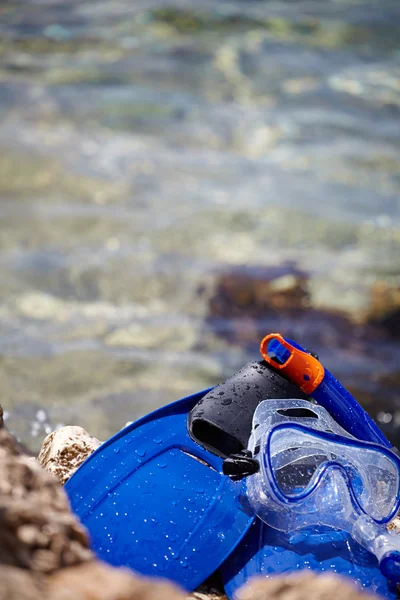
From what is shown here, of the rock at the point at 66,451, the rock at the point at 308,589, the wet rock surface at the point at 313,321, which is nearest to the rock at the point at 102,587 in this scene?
the rock at the point at 308,589

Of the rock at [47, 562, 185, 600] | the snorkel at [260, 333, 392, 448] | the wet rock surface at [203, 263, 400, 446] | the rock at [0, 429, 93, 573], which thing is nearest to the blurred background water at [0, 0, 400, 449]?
the wet rock surface at [203, 263, 400, 446]

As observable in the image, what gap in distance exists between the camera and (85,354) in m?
4.53

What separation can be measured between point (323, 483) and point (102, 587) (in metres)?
1.07

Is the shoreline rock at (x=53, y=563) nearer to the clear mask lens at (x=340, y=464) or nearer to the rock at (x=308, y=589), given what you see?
the rock at (x=308, y=589)

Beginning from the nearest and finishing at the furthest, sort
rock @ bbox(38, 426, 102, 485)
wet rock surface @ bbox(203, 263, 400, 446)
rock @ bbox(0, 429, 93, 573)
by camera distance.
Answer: rock @ bbox(0, 429, 93, 573) → rock @ bbox(38, 426, 102, 485) → wet rock surface @ bbox(203, 263, 400, 446)

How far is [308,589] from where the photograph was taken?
124 centimetres

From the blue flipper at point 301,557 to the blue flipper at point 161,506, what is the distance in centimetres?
5

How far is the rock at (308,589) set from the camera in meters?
1.20

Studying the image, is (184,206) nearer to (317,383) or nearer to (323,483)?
(317,383)

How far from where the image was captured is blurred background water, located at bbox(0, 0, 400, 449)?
4.58m

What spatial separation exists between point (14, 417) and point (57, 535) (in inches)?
113

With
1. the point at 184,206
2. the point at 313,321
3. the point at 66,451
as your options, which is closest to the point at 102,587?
the point at 66,451

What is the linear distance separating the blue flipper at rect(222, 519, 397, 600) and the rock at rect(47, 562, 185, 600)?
84 cm

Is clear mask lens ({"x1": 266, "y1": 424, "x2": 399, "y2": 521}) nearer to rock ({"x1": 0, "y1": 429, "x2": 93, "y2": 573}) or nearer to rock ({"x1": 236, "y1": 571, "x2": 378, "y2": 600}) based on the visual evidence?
rock ({"x1": 236, "y1": 571, "x2": 378, "y2": 600})
